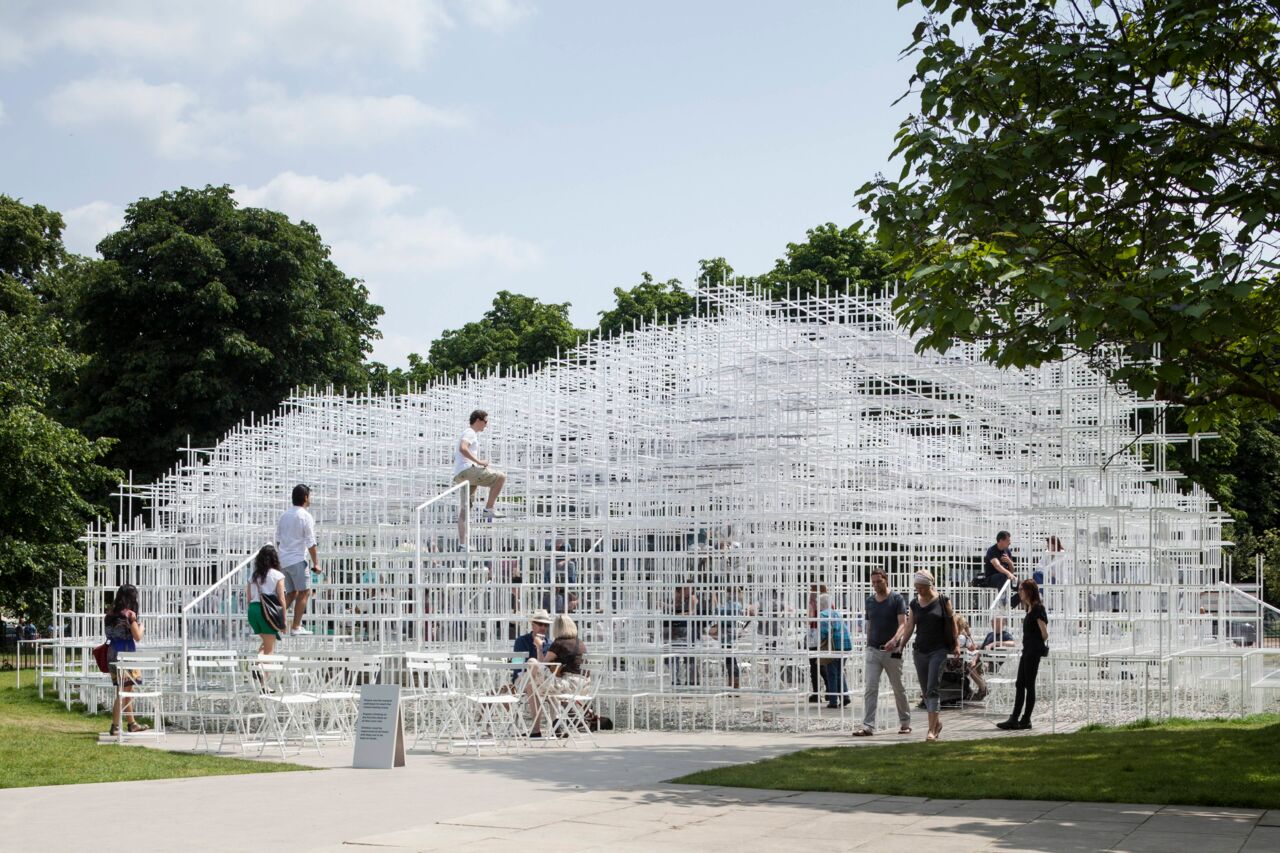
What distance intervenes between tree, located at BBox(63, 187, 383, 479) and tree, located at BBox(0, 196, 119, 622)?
10.0ft

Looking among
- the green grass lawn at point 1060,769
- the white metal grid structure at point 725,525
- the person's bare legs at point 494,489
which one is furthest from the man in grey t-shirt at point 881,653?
the person's bare legs at point 494,489

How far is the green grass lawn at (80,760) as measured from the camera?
11.7 metres

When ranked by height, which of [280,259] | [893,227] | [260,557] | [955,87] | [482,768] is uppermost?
[280,259]

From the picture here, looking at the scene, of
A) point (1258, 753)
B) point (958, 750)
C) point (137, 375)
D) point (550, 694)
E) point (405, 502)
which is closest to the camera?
point (1258, 753)

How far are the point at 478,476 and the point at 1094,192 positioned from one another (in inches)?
316

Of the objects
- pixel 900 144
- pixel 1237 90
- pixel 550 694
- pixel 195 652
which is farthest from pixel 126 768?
pixel 1237 90

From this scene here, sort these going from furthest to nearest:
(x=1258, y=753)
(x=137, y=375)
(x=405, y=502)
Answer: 1. (x=137, y=375)
2. (x=405, y=502)
3. (x=1258, y=753)

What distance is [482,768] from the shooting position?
39.6 ft

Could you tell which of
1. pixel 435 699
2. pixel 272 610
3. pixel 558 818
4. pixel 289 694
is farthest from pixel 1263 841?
pixel 272 610

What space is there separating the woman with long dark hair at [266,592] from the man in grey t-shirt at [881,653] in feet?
19.8

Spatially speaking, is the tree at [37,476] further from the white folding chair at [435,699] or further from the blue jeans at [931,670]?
the blue jeans at [931,670]

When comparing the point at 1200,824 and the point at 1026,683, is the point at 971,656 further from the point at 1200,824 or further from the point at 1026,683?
the point at 1200,824

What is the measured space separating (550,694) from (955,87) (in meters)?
6.91

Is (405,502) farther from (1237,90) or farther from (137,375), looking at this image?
(137,375)
